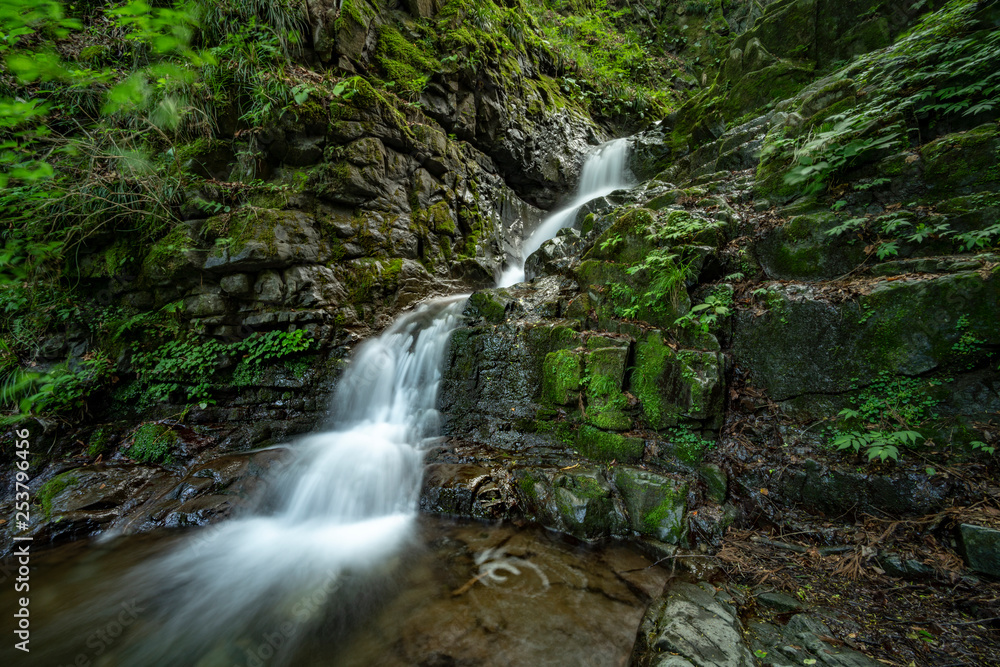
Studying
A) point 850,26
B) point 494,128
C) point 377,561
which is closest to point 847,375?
point 377,561

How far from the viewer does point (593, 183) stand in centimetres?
995

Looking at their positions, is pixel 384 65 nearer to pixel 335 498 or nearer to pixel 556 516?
pixel 335 498

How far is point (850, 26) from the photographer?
219 inches

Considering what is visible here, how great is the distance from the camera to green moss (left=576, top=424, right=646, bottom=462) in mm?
3516

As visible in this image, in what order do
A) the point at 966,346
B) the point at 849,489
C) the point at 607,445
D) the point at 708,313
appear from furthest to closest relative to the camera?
the point at 607,445
the point at 708,313
the point at 849,489
the point at 966,346

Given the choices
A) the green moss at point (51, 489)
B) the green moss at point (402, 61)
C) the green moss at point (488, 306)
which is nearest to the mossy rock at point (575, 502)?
the green moss at point (488, 306)

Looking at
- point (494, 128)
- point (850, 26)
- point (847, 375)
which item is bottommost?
point (847, 375)

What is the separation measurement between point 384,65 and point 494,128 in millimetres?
2770

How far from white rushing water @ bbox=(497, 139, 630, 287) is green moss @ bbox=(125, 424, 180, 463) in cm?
683

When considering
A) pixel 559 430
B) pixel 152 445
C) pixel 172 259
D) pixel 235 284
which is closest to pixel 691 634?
pixel 559 430

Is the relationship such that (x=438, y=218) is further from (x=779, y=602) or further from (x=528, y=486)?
(x=779, y=602)

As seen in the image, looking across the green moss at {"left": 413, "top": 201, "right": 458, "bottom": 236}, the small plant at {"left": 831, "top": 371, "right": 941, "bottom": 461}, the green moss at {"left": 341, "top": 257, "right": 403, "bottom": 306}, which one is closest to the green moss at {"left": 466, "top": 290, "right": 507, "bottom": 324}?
the green moss at {"left": 341, "top": 257, "right": 403, "bottom": 306}

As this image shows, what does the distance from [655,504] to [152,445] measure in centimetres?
627

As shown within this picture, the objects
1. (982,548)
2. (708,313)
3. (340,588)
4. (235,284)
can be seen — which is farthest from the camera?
(235,284)
